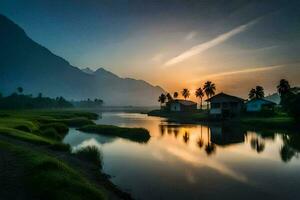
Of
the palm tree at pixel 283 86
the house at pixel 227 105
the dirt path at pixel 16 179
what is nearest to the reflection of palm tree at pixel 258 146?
the dirt path at pixel 16 179

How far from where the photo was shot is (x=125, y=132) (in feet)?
206

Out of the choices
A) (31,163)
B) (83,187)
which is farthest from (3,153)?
(83,187)

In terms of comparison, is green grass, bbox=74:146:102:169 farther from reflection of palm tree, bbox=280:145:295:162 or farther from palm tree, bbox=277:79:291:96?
palm tree, bbox=277:79:291:96

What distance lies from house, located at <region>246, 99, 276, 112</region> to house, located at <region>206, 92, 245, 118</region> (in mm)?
3224

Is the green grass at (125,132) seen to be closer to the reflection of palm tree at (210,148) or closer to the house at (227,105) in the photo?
the reflection of palm tree at (210,148)

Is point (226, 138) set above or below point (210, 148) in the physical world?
above

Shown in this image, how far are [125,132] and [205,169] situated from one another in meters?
33.5

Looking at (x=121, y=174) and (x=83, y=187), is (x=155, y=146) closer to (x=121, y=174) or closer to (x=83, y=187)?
(x=121, y=174)

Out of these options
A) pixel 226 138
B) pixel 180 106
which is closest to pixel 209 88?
pixel 180 106

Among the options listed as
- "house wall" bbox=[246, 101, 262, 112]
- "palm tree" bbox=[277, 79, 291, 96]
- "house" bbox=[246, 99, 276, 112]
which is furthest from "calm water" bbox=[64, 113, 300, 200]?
"palm tree" bbox=[277, 79, 291, 96]

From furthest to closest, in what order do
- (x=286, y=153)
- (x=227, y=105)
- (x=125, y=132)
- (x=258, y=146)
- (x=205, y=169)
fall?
1. (x=227, y=105)
2. (x=125, y=132)
3. (x=258, y=146)
4. (x=286, y=153)
5. (x=205, y=169)

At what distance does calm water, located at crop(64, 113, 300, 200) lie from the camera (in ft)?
76.4

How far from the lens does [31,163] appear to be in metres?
20.9

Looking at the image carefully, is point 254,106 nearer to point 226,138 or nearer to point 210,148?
point 226,138
